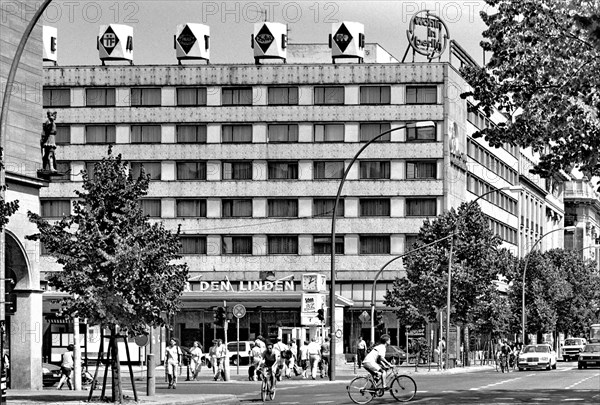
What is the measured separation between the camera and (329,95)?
290 feet

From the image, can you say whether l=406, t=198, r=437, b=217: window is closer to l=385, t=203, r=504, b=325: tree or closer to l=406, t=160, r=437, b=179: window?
l=406, t=160, r=437, b=179: window

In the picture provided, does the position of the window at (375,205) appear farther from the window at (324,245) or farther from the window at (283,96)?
the window at (283,96)

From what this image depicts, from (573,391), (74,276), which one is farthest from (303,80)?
(74,276)

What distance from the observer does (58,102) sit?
88.8 m

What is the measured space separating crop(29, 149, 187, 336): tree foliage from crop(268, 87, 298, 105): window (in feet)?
186

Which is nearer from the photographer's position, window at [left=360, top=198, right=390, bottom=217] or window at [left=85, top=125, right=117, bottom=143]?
window at [left=360, top=198, right=390, bottom=217]

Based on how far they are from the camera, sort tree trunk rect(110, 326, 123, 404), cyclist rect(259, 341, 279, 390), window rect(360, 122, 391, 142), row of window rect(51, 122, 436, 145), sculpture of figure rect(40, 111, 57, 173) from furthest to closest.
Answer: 1. row of window rect(51, 122, 436, 145)
2. window rect(360, 122, 391, 142)
3. sculpture of figure rect(40, 111, 57, 173)
4. cyclist rect(259, 341, 279, 390)
5. tree trunk rect(110, 326, 123, 404)

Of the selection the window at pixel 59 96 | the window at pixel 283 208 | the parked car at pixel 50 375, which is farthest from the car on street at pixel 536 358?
the window at pixel 59 96

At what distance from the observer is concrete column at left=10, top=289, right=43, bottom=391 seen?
3541 cm

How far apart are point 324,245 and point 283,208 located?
3.74 meters

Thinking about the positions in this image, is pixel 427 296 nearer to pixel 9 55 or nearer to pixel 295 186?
pixel 295 186

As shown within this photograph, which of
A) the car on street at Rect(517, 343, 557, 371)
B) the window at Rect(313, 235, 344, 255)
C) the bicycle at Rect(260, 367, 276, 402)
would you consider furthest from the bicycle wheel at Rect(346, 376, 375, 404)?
the window at Rect(313, 235, 344, 255)

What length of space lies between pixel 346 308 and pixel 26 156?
52.0 m

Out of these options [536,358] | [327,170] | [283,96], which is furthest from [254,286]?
[536,358]
